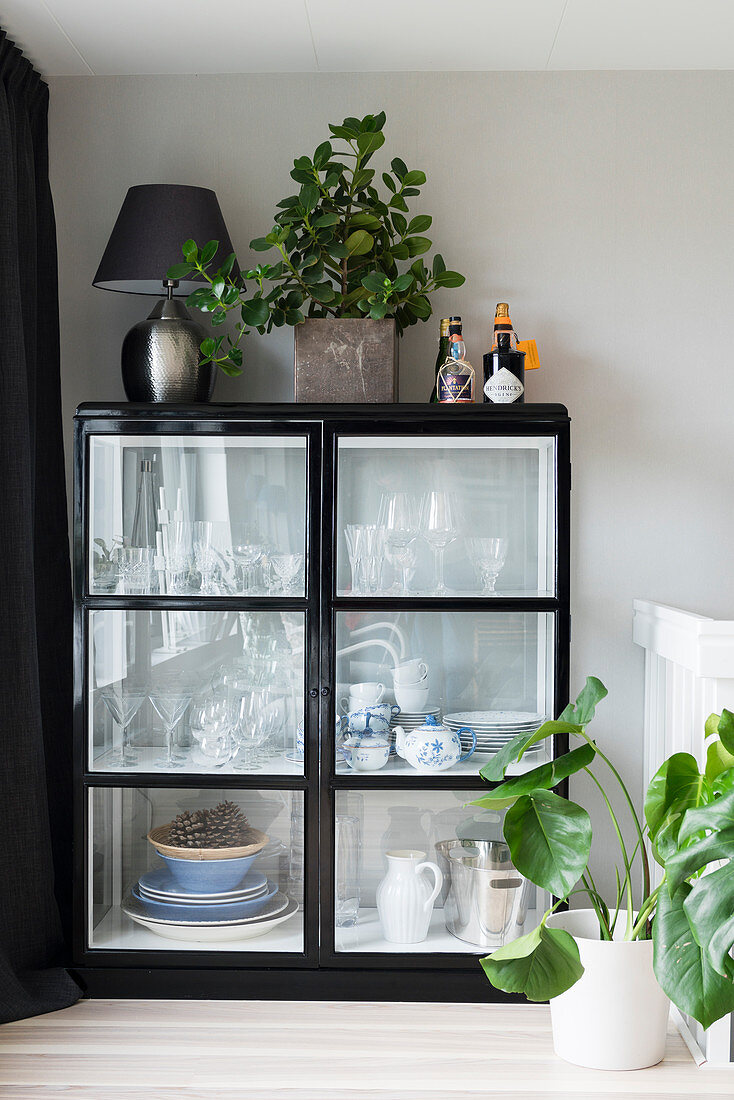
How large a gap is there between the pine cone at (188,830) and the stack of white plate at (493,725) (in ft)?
2.12

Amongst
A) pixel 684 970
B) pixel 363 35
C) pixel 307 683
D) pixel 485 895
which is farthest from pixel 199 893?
pixel 363 35

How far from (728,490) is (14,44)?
2192mm

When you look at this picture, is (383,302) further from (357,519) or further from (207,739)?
(207,739)

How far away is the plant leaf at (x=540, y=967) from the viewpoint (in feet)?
5.96

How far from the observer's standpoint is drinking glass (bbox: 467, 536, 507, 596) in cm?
233

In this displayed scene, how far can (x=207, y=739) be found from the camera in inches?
92.6

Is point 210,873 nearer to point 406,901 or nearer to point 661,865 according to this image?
point 406,901

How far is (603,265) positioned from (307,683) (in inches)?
53.9

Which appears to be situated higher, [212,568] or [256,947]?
[212,568]

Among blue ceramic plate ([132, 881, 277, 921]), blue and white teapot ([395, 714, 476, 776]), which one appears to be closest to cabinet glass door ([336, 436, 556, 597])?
blue and white teapot ([395, 714, 476, 776])

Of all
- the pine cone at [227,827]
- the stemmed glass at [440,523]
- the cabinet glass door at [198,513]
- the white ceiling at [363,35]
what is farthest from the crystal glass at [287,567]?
the white ceiling at [363,35]

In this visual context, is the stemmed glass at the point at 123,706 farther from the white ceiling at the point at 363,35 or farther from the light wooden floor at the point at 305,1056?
the white ceiling at the point at 363,35

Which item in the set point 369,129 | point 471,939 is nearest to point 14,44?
point 369,129

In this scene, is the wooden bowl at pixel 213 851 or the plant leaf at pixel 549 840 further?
the wooden bowl at pixel 213 851
